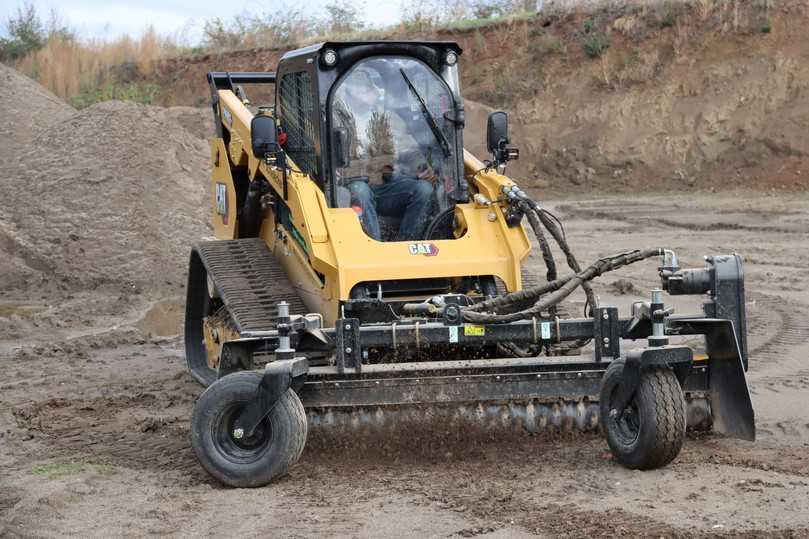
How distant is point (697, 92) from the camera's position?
2325 cm

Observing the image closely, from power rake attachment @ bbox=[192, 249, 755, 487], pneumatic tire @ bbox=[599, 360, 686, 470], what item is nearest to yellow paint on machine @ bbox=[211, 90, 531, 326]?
power rake attachment @ bbox=[192, 249, 755, 487]

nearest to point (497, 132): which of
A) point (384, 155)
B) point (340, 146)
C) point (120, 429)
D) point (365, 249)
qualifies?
point (384, 155)

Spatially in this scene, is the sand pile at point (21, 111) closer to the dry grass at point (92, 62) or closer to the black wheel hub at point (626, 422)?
the dry grass at point (92, 62)

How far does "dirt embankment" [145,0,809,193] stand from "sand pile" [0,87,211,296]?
27.6 feet

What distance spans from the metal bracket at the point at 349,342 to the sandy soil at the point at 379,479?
51cm

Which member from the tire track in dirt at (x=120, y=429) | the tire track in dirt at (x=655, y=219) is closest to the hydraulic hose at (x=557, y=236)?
the tire track in dirt at (x=120, y=429)

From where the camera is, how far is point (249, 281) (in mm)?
8180

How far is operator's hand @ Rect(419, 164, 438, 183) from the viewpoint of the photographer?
8125 millimetres

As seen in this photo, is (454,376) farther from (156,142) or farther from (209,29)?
(209,29)

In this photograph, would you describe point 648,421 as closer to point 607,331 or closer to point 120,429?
point 607,331

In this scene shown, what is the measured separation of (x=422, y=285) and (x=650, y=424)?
82.3 inches

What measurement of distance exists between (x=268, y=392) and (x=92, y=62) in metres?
26.9

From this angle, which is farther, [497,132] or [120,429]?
[497,132]

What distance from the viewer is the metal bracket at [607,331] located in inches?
262
